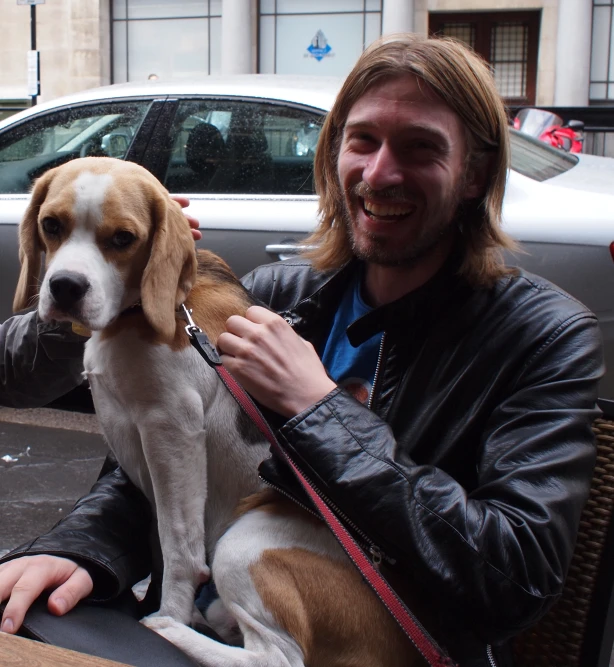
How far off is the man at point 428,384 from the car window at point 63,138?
2713 millimetres

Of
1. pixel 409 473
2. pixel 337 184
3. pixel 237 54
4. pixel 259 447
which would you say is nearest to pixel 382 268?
pixel 337 184

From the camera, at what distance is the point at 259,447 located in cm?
184

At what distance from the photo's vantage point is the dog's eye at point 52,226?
5.80ft

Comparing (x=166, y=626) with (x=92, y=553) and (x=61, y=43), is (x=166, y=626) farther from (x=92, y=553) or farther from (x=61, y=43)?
(x=61, y=43)

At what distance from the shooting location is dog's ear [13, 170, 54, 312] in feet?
6.07

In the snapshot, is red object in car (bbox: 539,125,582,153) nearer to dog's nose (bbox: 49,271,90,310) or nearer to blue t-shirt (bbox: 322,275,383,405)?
blue t-shirt (bbox: 322,275,383,405)

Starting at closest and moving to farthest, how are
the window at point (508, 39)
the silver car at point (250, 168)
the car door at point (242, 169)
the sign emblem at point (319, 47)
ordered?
1. the silver car at point (250, 168)
2. the car door at point (242, 169)
3. the window at point (508, 39)
4. the sign emblem at point (319, 47)

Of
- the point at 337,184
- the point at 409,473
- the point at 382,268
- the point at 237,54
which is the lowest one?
the point at 409,473

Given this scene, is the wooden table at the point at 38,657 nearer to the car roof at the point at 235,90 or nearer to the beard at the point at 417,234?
the beard at the point at 417,234

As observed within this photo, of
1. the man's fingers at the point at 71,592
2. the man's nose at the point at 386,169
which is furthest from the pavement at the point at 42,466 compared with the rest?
the man's nose at the point at 386,169

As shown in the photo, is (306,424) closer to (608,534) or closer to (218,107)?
(608,534)

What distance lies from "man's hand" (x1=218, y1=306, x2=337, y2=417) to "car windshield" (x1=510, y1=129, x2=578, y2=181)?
2.63 meters

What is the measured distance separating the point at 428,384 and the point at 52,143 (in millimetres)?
3562

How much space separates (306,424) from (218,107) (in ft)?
10.5
